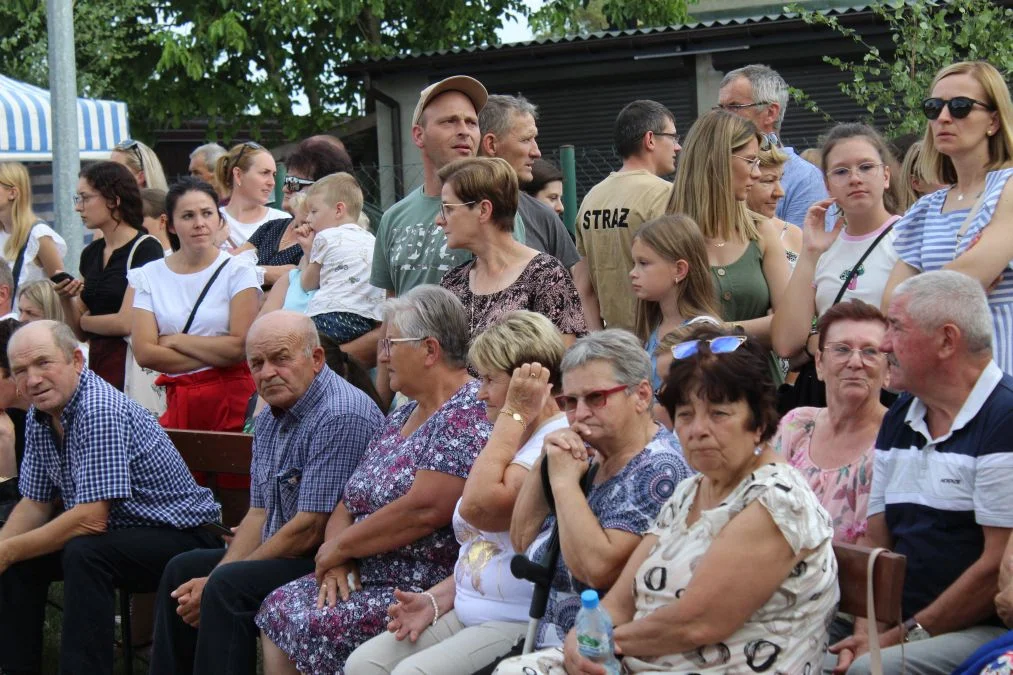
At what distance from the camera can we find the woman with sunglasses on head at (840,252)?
4879 millimetres

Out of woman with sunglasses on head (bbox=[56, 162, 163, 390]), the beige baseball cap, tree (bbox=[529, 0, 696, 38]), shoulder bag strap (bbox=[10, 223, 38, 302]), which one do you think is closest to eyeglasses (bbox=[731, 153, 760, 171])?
the beige baseball cap

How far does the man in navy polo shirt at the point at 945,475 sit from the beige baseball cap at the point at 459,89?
2.84 m

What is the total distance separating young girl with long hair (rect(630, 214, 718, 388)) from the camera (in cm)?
502

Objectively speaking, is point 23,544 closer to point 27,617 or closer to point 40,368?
point 27,617

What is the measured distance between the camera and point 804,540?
3.28 metres

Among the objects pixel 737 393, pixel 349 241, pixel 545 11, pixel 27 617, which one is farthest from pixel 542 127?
pixel 737 393

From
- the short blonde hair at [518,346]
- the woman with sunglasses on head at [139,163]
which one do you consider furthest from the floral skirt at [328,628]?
the woman with sunglasses on head at [139,163]

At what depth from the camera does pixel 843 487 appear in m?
3.98

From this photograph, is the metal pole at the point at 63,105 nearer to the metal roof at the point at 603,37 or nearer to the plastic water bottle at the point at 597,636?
the plastic water bottle at the point at 597,636

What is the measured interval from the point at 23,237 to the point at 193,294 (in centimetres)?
218

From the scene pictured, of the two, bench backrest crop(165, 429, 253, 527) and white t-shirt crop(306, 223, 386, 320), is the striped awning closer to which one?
white t-shirt crop(306, 223, 386, 320)

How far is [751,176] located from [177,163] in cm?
2253

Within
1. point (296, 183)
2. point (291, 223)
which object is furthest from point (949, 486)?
point (296, 183)

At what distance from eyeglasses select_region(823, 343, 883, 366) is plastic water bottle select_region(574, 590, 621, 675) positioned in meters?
1.09
